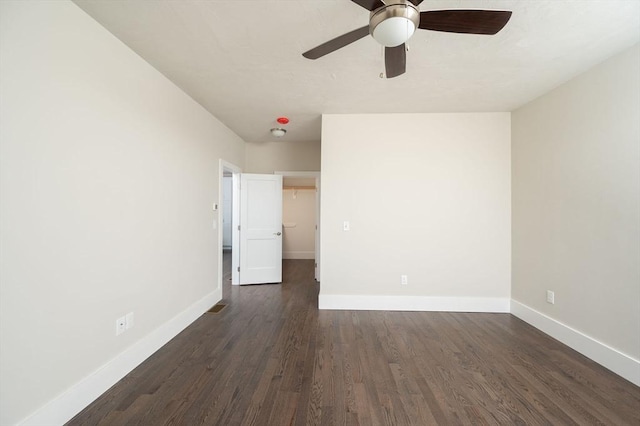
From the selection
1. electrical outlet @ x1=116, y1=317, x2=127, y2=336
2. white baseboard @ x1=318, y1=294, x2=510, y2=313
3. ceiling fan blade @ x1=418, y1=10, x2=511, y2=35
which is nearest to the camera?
ceiling fan blade @ x1=418, y1=10, x2=511, y2=35

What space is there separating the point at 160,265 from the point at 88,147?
1.19 m

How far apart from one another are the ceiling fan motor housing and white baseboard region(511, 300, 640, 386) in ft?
9.61

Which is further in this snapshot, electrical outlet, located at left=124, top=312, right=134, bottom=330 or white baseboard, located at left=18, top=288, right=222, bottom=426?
electrical outlet, located at left=124, top=312, right=134, bottom=330

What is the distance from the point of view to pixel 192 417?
5.22 ft

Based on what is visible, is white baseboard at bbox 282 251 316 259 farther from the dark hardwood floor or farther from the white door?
the dark hardwood floor

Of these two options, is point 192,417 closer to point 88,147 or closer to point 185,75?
point 88,147

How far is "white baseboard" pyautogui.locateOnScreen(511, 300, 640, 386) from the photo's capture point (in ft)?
6.45

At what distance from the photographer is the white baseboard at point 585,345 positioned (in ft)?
6.45

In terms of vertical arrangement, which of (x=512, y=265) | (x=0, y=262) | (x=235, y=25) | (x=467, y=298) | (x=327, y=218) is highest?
(x=235, y=25)

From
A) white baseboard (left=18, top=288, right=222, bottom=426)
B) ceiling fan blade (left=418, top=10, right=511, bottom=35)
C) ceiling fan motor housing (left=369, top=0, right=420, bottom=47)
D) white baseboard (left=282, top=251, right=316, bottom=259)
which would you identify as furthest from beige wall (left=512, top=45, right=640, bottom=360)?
white baseboard (left=282, top=251, right=316, bottom=259)

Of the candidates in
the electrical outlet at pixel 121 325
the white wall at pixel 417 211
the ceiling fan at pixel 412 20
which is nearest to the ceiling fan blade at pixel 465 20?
the ceiling fan at pixel 412 20

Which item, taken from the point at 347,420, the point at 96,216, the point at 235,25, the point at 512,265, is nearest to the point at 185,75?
the point at 235,25

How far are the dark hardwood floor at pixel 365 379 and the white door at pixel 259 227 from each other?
1.50 m

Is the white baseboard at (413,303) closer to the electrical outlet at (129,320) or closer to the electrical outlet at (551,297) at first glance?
the electrical outlet at (551,297)
